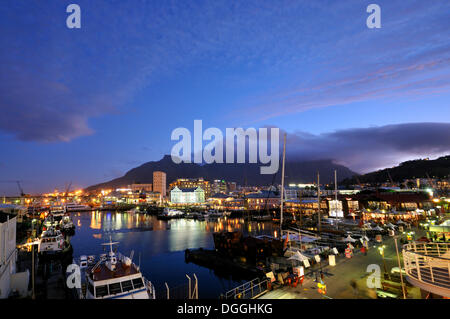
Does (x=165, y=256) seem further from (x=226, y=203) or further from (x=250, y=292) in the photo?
(x=226, y=203)

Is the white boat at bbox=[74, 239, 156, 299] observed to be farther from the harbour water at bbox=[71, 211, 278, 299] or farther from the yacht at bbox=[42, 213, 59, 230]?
the yacht at bbox=[42, 213, 59, 230]

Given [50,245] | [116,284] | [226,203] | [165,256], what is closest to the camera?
[116,284]

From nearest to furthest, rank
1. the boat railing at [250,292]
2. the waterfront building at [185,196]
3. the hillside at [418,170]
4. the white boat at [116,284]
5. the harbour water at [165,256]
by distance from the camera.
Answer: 1. the boat railing at [250,292]
2. the white boat at [116,284]
3. the harbour water at [165,256]
4. the waterfront building at [185,196]
5. the hillside at [418,170]

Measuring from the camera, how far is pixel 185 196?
481ft

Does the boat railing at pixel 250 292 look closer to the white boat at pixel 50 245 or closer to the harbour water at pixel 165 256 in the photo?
the harbour water at pixel 165 256

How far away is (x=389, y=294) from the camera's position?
1020 cm

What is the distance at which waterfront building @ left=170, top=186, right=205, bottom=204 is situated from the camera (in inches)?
5679

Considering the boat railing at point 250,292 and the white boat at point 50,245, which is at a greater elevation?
the boat railing at point 250,292

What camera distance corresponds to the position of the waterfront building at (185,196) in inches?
5679

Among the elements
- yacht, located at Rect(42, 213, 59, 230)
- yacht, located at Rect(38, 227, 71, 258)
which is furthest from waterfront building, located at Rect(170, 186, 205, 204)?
yacht, located at Rect(38, 227, 71, 258)

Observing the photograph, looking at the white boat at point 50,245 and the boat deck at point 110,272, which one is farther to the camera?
the white boat at point 50,245

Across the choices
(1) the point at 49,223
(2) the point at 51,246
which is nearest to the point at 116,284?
(2) the point at 51,246

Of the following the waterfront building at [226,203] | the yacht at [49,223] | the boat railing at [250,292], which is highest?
the boat railing at [250,292]

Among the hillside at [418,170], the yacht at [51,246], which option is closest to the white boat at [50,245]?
the yacht at [51,246]
